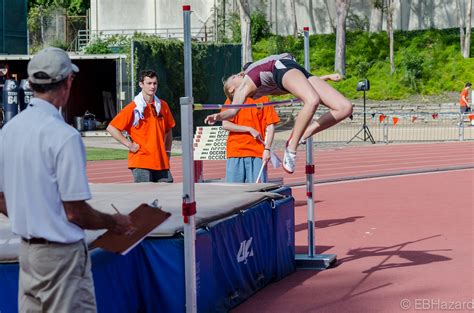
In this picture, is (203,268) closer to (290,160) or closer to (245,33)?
(290,160)

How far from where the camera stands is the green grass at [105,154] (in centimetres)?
2148

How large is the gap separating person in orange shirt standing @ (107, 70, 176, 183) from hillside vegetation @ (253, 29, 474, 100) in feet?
112

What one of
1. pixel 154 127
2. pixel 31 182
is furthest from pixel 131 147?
pixel 31 182

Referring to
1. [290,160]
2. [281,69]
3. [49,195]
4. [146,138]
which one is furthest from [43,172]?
[146,138]

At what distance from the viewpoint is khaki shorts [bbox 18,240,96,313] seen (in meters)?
3.99

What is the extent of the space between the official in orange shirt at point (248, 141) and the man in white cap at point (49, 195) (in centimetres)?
524

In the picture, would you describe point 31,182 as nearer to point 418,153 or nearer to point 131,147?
point 131,147

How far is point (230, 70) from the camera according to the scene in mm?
31969

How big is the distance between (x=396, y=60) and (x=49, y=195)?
43812 mm

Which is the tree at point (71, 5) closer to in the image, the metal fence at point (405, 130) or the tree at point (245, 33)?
the tree at point (245, 33)

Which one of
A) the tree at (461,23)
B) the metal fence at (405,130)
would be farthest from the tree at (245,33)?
the tree at (461,23)

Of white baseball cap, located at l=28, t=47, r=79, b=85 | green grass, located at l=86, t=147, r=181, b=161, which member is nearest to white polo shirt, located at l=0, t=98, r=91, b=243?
white baseball cap, located at l=28, t=47, r=79, b=85

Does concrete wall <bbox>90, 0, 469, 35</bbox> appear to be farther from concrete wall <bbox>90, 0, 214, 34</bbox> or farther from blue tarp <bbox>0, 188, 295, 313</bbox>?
blue tarp <bbox>0, 188, 295, 313</bbox>

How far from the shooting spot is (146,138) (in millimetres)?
9117
